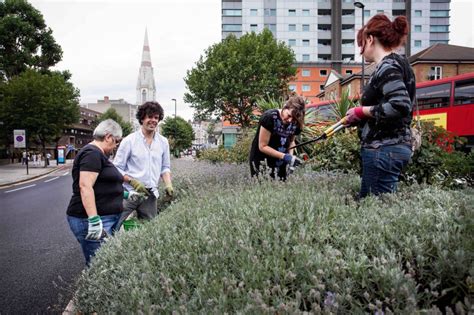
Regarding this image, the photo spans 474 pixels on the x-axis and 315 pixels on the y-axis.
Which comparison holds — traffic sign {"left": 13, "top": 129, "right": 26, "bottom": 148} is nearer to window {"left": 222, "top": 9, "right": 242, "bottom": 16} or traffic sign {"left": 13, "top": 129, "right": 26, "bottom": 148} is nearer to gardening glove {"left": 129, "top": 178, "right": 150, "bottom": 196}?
gardening glove {"left": 129, "top": 178, "right": 150, "bottom": 196}

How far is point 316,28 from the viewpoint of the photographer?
6134cm

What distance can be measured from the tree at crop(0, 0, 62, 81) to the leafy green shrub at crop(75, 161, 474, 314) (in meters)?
41.2

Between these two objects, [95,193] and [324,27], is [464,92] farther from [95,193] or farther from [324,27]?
[324,27]

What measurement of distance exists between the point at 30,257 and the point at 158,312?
17.2ft

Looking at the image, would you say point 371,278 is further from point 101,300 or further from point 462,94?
point 462,94

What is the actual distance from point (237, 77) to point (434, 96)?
19463mm

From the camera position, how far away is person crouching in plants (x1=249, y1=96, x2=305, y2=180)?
4.05 m

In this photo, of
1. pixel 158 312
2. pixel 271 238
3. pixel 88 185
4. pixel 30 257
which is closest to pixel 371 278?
pixel 271 238

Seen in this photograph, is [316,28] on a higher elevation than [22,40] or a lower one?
higher

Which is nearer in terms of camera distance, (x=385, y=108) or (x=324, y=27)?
(x=385, y=108)

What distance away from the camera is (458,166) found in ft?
16.5

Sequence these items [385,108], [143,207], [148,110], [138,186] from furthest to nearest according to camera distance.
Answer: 1. [143,207]
2. [148,110]
3. [138,186]
4. [385,108]

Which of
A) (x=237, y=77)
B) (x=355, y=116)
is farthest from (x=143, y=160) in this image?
(x=237, y=77)

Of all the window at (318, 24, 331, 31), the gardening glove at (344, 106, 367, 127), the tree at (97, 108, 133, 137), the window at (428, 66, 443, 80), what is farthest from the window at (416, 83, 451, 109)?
the tree at (97, 108, 133, 137)
